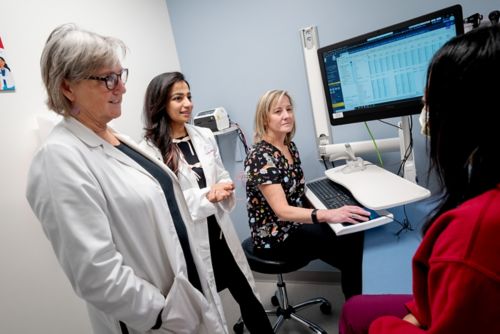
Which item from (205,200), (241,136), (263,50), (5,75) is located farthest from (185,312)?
(263,50)

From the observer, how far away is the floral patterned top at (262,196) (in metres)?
1.46

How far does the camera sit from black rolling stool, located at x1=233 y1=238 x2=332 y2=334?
1484mm

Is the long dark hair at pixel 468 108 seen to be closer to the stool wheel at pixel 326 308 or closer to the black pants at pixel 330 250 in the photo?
the black pants at pixel 330 250

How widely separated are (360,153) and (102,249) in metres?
1.45

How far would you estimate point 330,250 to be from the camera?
1.50 meters

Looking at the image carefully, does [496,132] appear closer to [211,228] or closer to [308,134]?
[211,228]

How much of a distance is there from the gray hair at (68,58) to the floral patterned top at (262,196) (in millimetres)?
Answer: 799

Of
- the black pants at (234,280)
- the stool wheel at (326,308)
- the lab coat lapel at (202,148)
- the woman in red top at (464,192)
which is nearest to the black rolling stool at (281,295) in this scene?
the stool wheel at (326,308)

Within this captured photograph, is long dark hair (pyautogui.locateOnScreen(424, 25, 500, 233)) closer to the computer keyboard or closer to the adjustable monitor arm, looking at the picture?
the computer keyboard

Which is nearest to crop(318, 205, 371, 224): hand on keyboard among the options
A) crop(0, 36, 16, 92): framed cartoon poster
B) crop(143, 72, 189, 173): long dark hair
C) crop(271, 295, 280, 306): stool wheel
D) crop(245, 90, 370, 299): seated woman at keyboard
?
crop(245, 90, 370, 299): seated woman at keyboard

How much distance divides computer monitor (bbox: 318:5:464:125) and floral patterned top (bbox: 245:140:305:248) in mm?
357

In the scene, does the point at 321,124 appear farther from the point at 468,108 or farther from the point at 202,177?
the point at 468,108

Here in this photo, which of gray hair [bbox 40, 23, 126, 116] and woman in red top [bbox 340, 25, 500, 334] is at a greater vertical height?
gray hair [bbox 40, 23, 126, 116]

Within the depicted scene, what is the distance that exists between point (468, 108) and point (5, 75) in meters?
1.55
